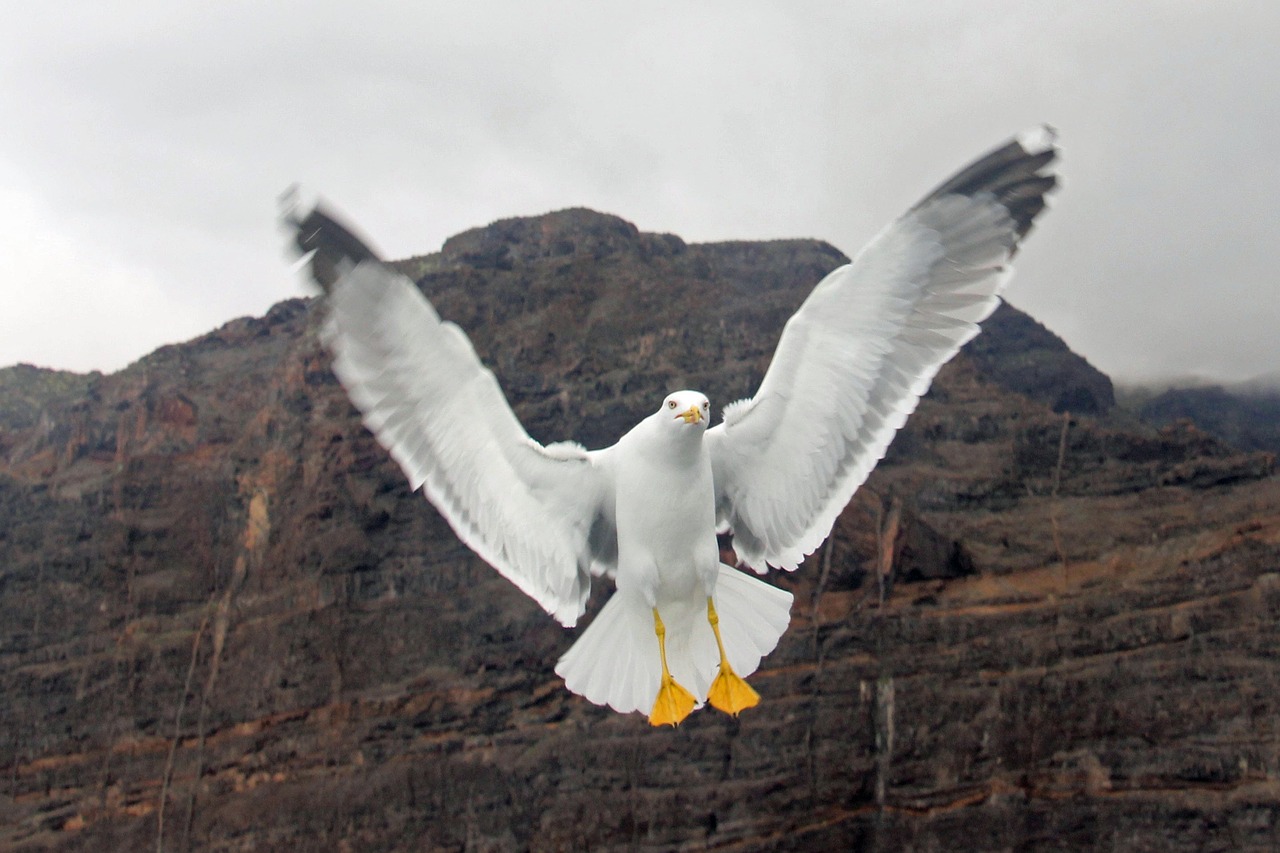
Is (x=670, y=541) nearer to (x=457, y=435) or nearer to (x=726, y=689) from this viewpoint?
(x=726, y=689)

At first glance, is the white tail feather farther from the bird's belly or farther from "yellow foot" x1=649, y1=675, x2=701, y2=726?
the bird's belly

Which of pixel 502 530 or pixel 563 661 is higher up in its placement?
pixel 502 530

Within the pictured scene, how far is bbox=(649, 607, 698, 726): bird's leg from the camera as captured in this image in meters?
5.84

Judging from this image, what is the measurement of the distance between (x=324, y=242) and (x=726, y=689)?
296 centimetres

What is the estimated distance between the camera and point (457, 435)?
243 inches

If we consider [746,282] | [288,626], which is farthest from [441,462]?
[746,282]

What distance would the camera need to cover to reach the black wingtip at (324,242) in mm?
5406

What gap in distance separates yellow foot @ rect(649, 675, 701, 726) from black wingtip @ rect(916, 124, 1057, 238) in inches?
109

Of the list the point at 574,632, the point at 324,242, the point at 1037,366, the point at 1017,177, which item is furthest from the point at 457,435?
the point at 1037,366

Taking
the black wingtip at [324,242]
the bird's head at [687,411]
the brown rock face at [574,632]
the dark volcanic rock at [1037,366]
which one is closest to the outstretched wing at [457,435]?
the black wingtip at [324,242]

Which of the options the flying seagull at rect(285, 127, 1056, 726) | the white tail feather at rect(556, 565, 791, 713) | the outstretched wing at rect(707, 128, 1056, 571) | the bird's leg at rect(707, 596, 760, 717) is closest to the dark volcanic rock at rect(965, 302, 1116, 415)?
the outstretched wing at rect(707, 128, 1056, 571)

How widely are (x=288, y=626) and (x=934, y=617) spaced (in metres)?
19.7

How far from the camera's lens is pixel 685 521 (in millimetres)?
5738

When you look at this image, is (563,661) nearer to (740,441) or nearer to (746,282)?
(740,441)
